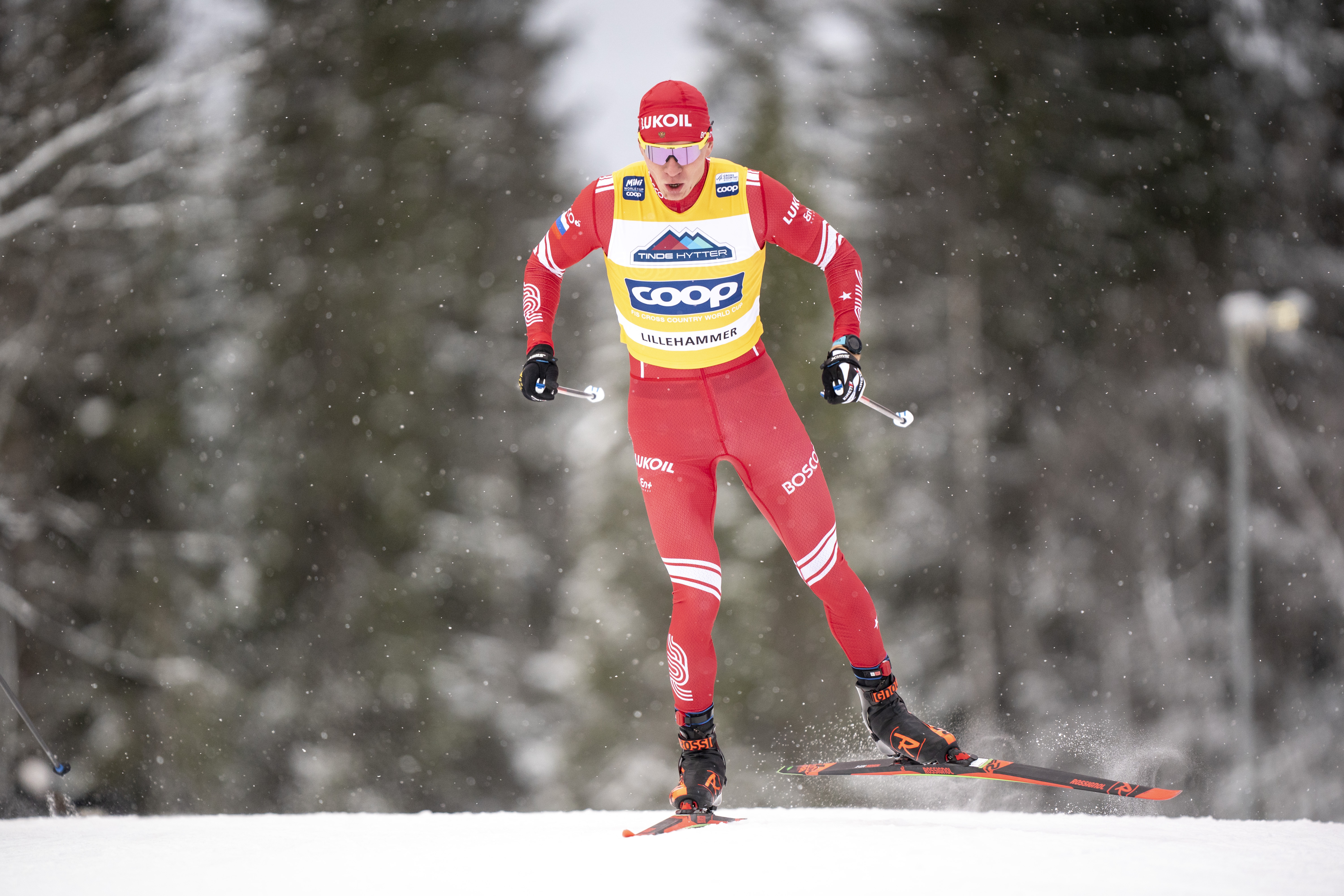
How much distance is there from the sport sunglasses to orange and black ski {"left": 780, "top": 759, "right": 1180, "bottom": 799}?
7.41 ft

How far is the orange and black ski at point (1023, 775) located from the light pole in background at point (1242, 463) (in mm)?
6895

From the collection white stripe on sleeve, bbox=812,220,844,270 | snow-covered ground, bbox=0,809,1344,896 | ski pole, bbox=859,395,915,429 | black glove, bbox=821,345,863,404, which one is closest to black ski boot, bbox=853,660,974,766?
snow-covered ground, bbox=0,809,1344,896

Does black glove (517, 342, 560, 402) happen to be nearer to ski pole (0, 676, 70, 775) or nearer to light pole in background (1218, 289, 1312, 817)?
ski pole (0, 676, 70, 775)

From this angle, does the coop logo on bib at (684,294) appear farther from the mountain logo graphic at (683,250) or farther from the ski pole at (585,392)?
the ski pole at (585,392)

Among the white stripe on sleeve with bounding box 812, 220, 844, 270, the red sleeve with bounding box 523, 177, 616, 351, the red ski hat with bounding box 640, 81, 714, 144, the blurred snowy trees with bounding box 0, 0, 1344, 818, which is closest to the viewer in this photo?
the red ski hat with bounding box 640, 81, 714, 144

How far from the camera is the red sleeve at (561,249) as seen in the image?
319 centimetres

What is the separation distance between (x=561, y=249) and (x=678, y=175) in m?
0.57

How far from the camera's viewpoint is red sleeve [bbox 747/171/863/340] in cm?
317

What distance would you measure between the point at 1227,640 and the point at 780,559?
4.80 m

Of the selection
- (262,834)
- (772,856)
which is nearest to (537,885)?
(772,856)

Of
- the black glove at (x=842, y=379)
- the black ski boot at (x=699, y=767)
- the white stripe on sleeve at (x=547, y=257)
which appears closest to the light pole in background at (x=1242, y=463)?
the black glove at (x=842, y=379)

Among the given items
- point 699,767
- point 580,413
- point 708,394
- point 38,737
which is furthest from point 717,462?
point 580,413

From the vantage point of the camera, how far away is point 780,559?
897 centimetres

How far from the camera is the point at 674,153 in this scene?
2.96m
